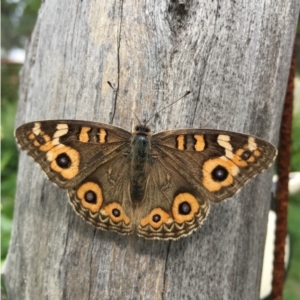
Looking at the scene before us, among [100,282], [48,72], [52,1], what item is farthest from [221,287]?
[52,1]

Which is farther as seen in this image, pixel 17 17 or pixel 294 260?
pixel 17 17

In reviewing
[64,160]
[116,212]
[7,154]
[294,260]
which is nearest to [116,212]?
[116,212]

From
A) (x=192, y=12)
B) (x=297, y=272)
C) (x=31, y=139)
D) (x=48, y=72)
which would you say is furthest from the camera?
(x=297, y=272)

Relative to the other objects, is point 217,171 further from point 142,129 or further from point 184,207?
point 142,129

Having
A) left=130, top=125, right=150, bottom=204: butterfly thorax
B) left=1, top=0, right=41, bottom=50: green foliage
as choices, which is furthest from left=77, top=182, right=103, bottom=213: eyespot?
left=1, top=0, right=41, bottom=50: green foliage

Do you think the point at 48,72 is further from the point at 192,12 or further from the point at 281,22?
the point at 281,22

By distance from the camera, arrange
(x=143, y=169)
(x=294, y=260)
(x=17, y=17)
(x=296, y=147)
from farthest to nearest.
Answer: (x=17, y=17) < (x=294, y=260) < (x=296, y=147) < (x=143, y=169)
